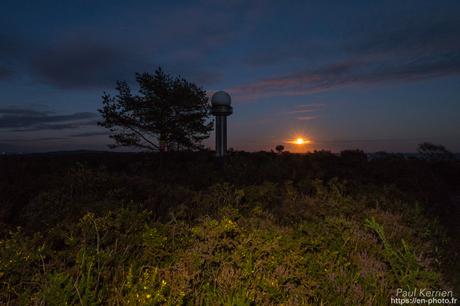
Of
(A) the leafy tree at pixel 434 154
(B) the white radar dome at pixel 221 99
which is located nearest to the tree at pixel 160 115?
(B) the white radar dome at pixel 221 99

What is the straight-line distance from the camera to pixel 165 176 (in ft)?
31.1

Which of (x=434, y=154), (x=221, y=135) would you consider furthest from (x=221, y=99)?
(x=434, y=154)

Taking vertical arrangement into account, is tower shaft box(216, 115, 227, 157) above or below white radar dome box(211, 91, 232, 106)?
below

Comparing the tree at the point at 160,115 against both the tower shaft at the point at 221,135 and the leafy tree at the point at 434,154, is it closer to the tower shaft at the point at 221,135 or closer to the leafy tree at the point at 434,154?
the tower shaft at the point at 221,135

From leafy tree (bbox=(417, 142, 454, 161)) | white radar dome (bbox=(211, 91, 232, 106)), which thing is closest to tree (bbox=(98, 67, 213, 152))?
white radar dome (bbox=(211, 91, 232, 106))

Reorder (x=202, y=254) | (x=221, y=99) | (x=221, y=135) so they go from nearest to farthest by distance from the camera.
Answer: (x=202, y=254), (x=221, y=135), (x=221, y=99)

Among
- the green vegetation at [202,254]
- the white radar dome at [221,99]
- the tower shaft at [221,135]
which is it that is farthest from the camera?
the white radar dome at [221,99]

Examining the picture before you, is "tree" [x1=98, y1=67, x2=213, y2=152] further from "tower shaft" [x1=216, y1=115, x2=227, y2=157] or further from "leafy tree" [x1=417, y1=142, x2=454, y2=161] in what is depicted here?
"leafy tree" [x1=417, y1=142, x2=454, y2=161]

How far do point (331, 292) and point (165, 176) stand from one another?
6.69m

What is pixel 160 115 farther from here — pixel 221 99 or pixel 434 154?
pixel 434 154

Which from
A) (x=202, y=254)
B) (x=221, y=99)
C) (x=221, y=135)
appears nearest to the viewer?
(x=202, y=254)

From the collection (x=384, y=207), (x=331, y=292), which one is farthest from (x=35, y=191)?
(x=384, y=207)

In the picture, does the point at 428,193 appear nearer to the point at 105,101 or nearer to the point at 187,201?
the point at 187,201

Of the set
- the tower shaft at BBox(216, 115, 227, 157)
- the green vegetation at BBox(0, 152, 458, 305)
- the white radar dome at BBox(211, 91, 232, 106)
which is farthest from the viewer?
the white radar dome at BBox(211, 91, 232, 106)
